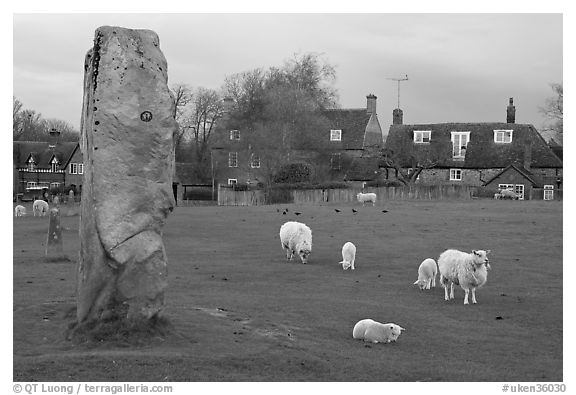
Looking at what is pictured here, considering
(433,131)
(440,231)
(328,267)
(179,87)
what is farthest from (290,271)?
(179,87)

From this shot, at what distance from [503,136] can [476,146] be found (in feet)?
10.7

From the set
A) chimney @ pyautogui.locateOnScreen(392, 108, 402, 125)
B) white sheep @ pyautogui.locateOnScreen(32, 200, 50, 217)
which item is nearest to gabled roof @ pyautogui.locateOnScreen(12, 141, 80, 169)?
chimney @ pyautogui.locateOnScreen(392, 108, 402, 125)

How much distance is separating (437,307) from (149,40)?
35.4ft

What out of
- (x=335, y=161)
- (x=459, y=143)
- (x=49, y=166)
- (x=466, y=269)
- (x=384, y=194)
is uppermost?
(x=459, y=143)

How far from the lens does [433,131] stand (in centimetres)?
8700

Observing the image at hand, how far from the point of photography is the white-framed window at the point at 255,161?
83.7m

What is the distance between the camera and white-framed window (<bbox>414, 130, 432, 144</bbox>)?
86562 millimetres

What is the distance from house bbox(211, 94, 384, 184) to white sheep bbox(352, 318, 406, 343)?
214ft

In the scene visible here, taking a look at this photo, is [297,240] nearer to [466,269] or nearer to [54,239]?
[54,239]

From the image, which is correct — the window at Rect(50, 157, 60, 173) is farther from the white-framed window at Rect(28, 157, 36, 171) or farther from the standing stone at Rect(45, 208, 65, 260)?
the standing stone at Rect(45, 208, 65, 260)

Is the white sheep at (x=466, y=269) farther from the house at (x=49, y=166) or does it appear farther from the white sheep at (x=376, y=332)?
the house at (x=49, y=166)

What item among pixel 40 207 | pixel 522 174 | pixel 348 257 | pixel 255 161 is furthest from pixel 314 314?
pixel 255 161

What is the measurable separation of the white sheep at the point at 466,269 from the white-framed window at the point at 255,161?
60763mm

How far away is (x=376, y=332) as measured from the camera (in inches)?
671
